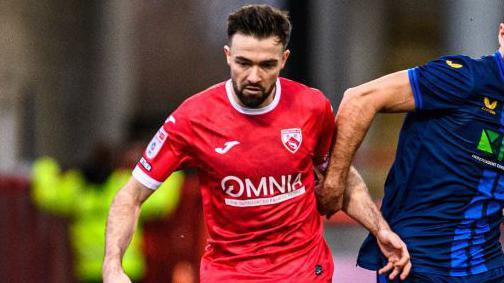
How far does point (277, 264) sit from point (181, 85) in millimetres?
4112

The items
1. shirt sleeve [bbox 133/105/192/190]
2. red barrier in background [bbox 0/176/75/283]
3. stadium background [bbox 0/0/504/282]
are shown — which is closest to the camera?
shirt sleeve [bbox 133/105/192/190]

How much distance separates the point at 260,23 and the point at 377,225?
1016 millimetres

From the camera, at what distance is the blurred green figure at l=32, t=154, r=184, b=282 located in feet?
28.5

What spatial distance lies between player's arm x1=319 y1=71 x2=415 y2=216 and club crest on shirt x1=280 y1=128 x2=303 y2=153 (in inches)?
9.6

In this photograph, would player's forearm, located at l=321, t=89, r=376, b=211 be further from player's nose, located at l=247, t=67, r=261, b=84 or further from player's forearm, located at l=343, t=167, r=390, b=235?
player's nose, located at l=247, t=67, r=261, b=84

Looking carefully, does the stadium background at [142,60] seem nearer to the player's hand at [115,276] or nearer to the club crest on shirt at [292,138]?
the club crest on shirt at [292,138]

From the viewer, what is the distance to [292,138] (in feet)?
17.1

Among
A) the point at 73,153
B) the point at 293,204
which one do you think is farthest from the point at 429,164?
the point at 73,153

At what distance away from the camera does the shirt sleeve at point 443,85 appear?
205 inches

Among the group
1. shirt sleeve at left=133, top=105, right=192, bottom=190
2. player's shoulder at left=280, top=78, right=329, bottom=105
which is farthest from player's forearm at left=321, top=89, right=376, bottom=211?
shirt sleeve at left=133, top=105, right=192, bottom=190

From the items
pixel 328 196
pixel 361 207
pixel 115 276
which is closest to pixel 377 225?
pixel 361 207

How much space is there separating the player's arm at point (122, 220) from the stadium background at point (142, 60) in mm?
Answer: 3744

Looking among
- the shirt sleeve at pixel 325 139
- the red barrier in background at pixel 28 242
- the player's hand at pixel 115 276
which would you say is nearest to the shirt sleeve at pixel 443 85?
the shirt sleeve at pixel 325 139

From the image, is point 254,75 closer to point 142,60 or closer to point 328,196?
point 328,196
